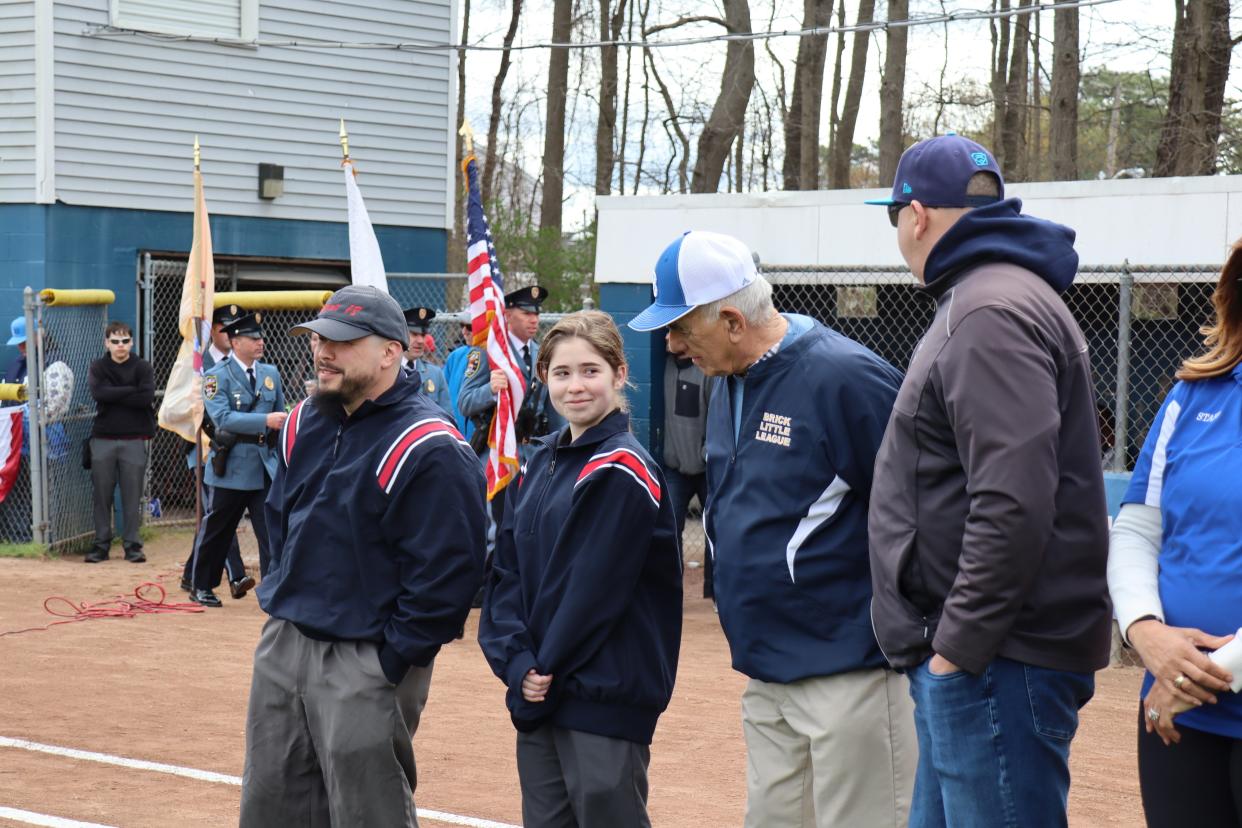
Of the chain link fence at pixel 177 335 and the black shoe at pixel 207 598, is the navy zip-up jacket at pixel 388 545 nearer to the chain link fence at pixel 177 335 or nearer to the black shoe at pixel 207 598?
the black shoe at pixel 207 598

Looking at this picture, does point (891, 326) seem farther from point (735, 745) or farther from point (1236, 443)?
point (1236, 443)

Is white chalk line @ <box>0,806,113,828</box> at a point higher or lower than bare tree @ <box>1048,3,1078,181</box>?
lower

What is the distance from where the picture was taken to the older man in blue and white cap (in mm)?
3605

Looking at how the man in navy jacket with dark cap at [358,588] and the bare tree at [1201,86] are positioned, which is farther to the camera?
the bare tree at [1201,86]

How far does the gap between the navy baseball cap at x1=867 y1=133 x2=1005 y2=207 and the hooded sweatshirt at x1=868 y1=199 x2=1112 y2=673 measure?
0.28ft

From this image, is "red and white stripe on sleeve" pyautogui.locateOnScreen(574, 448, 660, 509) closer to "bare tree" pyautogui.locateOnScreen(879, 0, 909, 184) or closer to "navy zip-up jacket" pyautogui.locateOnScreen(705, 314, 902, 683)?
"navy zip-up jacket" pyautogui.locateOnScreen(705, 314, 902, 683)

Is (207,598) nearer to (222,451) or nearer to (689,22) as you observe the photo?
(222,451)

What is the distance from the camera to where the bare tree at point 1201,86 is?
17797 millimetres

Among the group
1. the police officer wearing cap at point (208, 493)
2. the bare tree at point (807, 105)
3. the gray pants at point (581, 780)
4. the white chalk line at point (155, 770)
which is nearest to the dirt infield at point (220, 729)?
the white chalk line at point (155, 770)

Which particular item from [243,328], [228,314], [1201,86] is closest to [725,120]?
[1201,86]

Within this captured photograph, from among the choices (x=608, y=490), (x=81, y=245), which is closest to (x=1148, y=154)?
(x=81, y=245)

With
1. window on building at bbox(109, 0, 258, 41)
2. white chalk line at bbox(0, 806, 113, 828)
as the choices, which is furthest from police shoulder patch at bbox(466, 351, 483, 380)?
window on building at bbox(109, 0, 258, 41)

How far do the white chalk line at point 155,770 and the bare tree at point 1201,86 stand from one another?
596 inches

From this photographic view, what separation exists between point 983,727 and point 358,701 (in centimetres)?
182
